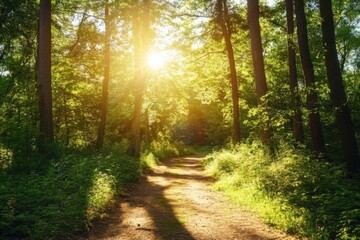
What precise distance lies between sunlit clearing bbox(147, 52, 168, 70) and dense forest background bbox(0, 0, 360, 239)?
0.29ft

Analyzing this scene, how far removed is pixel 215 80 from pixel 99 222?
1585cm

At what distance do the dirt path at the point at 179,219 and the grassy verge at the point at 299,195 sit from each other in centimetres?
42

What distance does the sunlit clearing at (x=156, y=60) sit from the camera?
20.0m

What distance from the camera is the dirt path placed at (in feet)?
20.4

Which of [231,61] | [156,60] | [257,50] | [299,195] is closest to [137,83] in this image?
[156,60]

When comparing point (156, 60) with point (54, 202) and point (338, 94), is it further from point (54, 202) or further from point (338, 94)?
point (54, 202)

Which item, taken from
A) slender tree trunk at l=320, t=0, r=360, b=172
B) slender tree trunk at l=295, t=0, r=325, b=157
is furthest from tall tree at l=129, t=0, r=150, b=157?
slender tree trunk at l=320, t=0, r=360, b=172

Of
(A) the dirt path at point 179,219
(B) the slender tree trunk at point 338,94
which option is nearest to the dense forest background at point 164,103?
(B) the slender tree trunk at point 338,94

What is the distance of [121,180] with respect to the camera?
36.0 feet

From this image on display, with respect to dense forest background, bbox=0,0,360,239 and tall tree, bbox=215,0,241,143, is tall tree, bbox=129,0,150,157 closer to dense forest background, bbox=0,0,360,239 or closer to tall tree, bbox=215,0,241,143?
dense forest background, bbox=0,0,360,239

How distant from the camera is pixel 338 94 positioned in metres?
9.61

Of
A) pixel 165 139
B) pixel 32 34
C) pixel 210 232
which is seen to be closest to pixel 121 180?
pixel 210 232

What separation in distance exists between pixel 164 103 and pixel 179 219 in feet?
55.3

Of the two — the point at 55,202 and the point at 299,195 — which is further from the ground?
the point at 55,202
